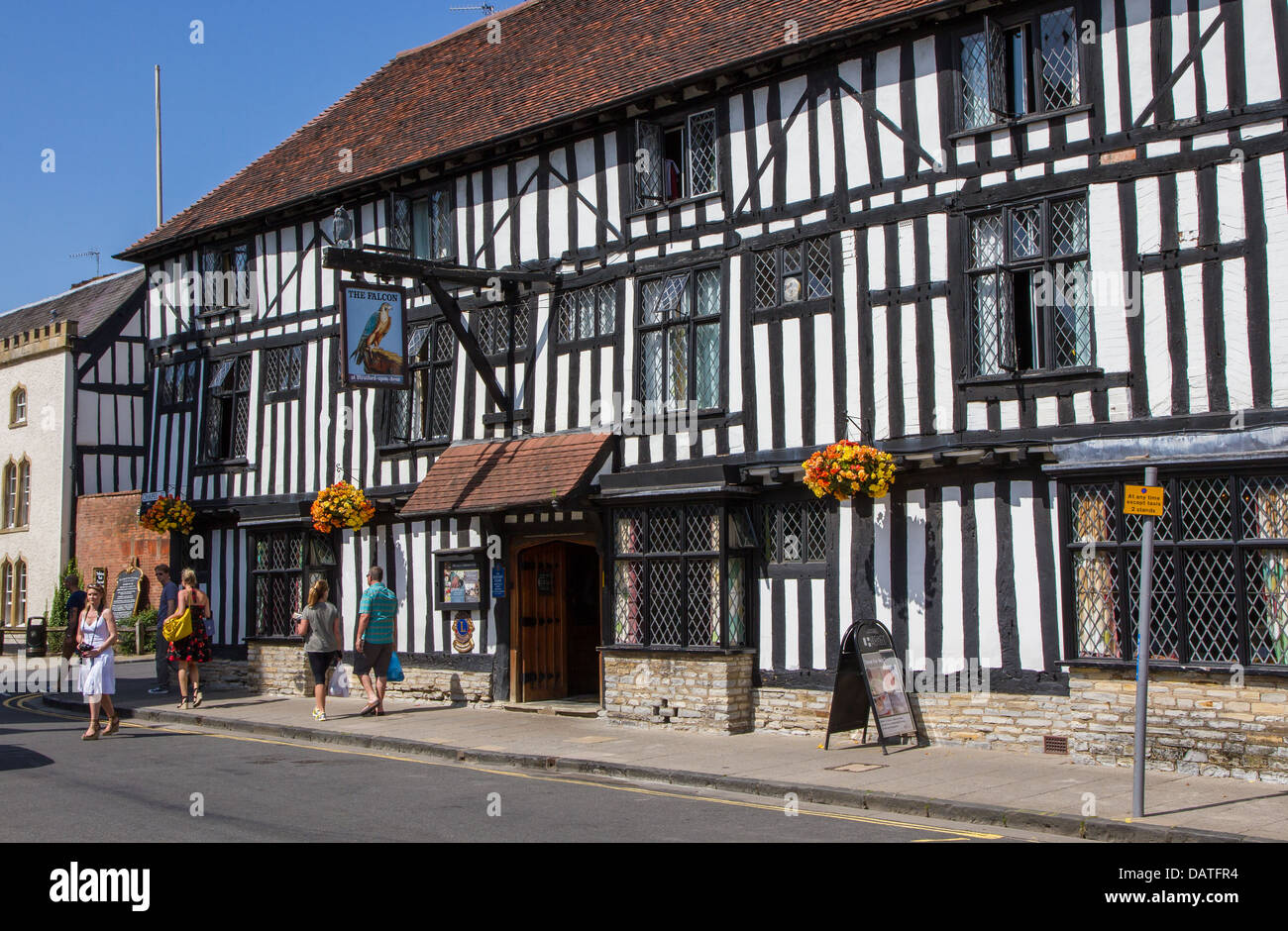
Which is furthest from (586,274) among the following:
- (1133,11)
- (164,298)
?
(164,298)

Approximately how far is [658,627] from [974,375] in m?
4.80

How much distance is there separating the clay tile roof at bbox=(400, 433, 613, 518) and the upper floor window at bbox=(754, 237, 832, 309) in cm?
280

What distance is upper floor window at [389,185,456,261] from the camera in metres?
18.3

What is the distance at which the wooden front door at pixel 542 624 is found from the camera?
17.2 meters

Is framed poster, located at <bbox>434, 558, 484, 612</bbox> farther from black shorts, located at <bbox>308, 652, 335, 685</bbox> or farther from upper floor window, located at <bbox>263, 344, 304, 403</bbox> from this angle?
upper floor window, located at <bbox>263, 344, 304, 403</bbox>

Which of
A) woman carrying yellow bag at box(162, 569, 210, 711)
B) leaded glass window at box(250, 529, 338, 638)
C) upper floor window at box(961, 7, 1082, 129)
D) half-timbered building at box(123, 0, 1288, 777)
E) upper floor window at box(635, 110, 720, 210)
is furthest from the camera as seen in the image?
leaded glass window at box(250, 529, 338, 638)

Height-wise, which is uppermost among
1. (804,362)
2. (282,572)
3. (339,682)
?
(804,362)

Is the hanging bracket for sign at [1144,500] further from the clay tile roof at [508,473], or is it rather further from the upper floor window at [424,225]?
the upper floor window at [424,225]

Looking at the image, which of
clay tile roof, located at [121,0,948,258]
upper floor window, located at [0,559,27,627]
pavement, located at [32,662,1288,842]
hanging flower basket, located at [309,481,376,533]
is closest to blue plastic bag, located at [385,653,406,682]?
pavement, located at [32,662,1288,842]

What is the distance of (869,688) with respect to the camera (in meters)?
12.0

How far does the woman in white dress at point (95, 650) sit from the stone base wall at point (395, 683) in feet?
15.6

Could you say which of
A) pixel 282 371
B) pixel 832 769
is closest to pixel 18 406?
pixel 282 371

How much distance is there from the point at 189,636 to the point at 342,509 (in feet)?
8.97

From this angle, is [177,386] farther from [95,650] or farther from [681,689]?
[681,689]
